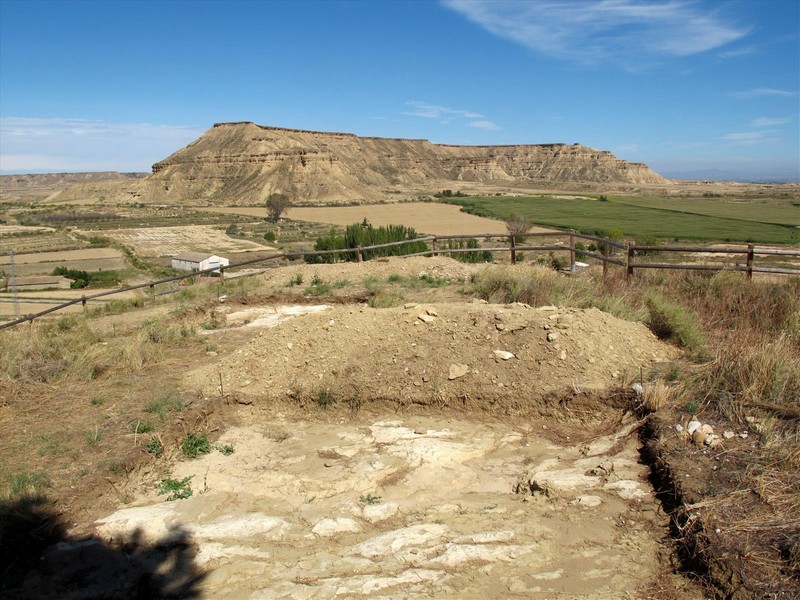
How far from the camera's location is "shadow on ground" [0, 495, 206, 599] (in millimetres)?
4359

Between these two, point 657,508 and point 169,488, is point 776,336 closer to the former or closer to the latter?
point 657,508

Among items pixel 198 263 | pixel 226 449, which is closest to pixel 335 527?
pixel 226 449

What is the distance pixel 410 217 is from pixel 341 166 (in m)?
52.4

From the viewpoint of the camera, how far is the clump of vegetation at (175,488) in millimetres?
5574

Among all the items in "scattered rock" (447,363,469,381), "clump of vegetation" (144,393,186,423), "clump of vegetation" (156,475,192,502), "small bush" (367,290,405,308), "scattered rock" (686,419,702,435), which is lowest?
"clump of vegetation" (156,475,192,502)

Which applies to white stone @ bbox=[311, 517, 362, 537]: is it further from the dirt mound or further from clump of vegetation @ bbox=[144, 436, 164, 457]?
the dirt mound

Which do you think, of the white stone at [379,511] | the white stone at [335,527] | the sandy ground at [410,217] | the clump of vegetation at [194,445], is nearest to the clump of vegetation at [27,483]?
the clump of vegetation at [194,445]

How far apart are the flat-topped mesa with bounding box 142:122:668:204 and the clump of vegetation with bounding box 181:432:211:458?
103 metres

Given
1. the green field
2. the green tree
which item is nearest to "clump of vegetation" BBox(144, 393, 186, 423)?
the green field

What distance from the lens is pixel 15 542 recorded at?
4867mm

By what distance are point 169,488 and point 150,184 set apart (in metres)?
129

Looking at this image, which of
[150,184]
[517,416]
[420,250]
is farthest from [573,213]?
[150,184]

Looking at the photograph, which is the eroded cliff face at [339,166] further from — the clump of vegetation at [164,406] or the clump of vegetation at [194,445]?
the clump of vegetation at [194,445]

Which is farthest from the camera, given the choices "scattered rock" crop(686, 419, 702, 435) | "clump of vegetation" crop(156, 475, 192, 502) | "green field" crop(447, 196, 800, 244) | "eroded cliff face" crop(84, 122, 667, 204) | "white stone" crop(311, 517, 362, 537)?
"eroded cliff face" crop(84, 122, 667, 204)
